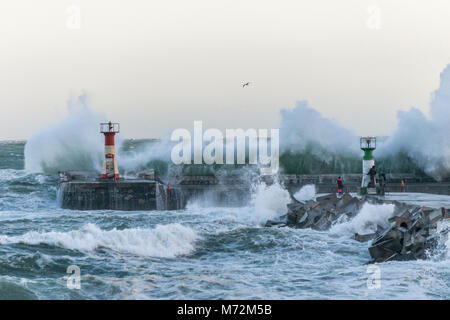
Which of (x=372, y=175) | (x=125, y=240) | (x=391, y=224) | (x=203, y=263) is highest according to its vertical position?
(x=372, y=175)

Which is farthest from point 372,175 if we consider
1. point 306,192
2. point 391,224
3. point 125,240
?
point 125,240

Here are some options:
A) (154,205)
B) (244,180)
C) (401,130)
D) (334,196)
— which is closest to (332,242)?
(334,196)

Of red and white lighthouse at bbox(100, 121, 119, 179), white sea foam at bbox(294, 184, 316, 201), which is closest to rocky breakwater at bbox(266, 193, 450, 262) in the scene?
white sea foam at bbox(294, 184, 316, 201)

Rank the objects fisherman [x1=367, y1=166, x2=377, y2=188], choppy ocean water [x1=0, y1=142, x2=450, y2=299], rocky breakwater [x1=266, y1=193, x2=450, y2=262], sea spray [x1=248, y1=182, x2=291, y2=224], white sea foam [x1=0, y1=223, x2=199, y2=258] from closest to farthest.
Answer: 1. choppy ocean water [x1=0, y1=142, x2=450, y2=299]
2. rocky breakwater [x1=266, y1=193, x2=450, y2=262]
3. white sea foam [x1=0, y1=223, x2=199, y2=258]
4. sea spray [x1=248, y1=182, x2=291, y2=224]
5. fisherman [x1=367, y1=166, x2=377, y2=188]

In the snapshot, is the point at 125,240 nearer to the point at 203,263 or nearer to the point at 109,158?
the point at 203,263

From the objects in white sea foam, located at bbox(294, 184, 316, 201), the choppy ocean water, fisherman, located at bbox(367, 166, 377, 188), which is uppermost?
fisherman, located at bbox(367, 166, 377, 188)

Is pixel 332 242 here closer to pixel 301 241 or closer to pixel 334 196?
pixel 301 241

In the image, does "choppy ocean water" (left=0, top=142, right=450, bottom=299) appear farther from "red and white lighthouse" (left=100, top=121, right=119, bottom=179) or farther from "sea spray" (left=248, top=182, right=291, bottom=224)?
"red and white lighthouse" (left=100, top=121, right=119, bottom=179)
